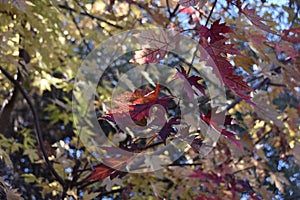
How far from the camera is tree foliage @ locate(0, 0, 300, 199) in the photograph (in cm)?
78

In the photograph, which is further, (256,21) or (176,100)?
(176,100)

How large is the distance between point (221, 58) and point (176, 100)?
1.46 ft

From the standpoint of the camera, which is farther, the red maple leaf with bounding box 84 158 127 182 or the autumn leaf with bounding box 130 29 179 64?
the red maple leaf with bounding box 84 158 127 182

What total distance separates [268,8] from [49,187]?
3.00 ft

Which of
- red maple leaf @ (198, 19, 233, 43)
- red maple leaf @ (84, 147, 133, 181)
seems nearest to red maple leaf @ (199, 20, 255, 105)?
red maple leaf @ (198, 19, 233, 43)

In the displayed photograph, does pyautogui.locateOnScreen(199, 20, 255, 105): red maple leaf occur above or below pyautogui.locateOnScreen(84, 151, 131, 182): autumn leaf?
above

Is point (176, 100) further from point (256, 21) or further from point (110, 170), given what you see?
point (256, 21)

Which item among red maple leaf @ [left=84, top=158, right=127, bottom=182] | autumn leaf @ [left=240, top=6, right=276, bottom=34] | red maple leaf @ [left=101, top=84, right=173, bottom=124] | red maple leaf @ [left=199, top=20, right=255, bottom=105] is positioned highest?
autumn leaf @ [left=240, top=6, right=276, bottom=34]

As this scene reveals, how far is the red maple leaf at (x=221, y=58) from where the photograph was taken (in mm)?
742

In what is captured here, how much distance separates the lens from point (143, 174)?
5.09ft

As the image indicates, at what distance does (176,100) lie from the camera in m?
1.19

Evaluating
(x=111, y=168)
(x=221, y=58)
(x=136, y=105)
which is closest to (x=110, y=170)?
(x=111, y=168)

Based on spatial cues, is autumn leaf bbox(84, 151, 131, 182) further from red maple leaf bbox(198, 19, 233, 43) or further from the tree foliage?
red maple leaf bbox(198, 19, 233, 43)

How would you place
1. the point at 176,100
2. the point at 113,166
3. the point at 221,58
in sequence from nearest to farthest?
the point at 221,58
the point at 113,166
the point at 176,100
